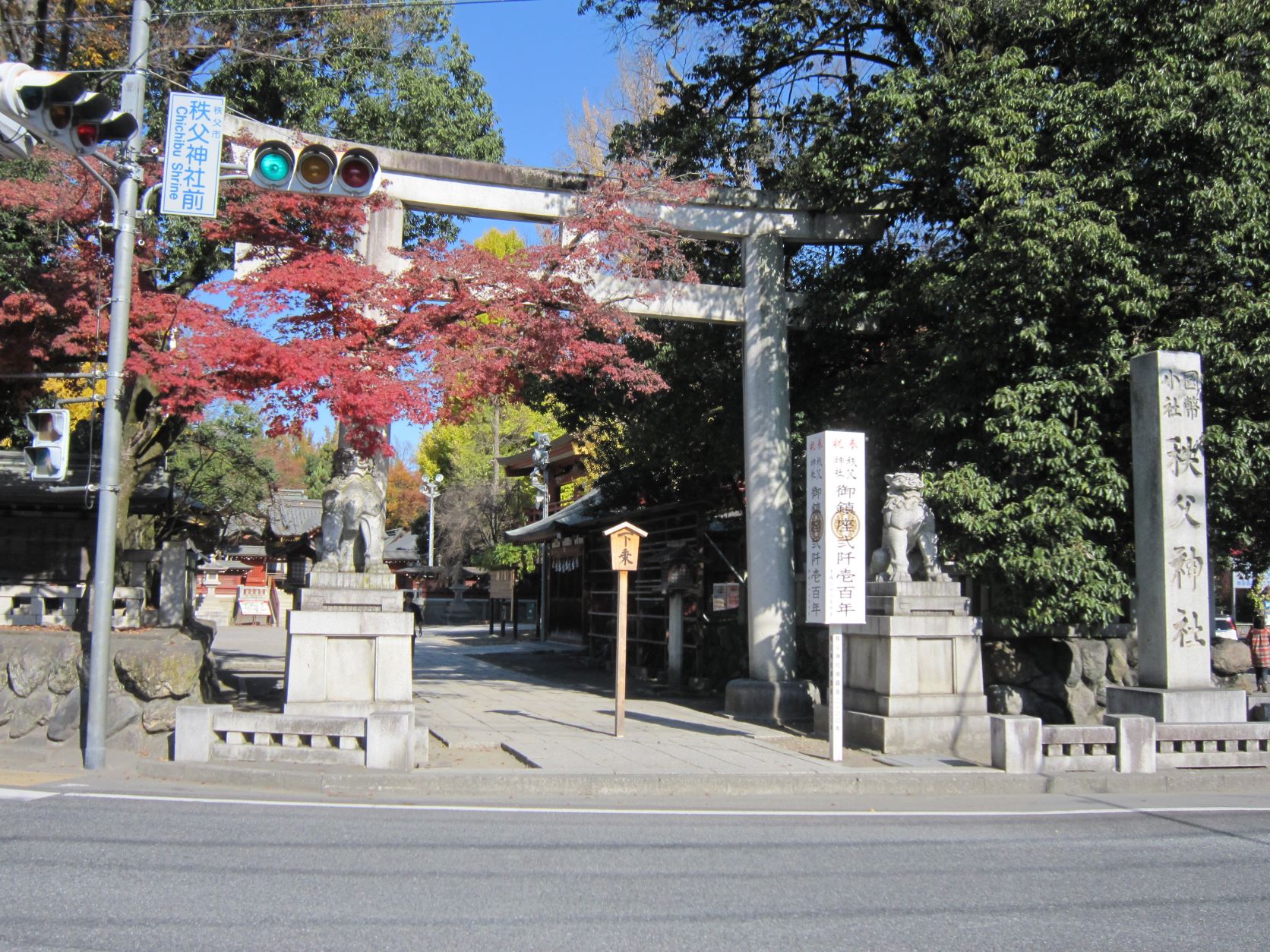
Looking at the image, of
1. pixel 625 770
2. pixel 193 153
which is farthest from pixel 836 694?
pixel 193 153

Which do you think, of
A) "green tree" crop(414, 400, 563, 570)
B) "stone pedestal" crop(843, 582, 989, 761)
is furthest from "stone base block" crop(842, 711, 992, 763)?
"green tree" crop(414, 400, 563, 570)

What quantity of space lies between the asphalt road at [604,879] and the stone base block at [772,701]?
17.3ft

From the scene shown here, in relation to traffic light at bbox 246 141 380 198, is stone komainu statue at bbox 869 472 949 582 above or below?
below

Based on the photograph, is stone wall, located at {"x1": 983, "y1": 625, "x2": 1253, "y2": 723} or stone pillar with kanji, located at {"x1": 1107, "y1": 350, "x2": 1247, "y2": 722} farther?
stone wall, located at {"x1": 983, "y1": 625, "x2": 1253, "y2": 723}

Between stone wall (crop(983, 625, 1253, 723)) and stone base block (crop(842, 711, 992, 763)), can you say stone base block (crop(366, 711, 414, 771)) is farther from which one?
stone wall (crop(983, 625, 1253, 723))

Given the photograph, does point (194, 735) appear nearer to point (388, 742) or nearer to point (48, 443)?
point (388, 742)

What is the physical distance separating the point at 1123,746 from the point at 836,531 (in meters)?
3.67

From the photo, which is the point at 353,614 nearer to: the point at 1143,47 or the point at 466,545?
the point at 1143,47

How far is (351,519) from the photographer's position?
11.5m

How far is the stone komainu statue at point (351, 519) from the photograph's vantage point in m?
11.5

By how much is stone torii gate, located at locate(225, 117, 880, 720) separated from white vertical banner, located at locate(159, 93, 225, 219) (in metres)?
3.53

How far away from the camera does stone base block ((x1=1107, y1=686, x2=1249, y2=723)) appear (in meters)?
11.2

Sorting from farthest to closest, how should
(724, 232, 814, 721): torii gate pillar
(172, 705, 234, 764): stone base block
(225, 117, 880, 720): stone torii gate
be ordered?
(724, 232, 814, 721): torii gate pillar
(225, 117, 880, 720): stone torii gate
(172, 705, 234, 764): stone base block

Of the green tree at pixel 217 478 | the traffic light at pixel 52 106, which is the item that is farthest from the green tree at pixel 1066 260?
the green tree at pixel 217 478
